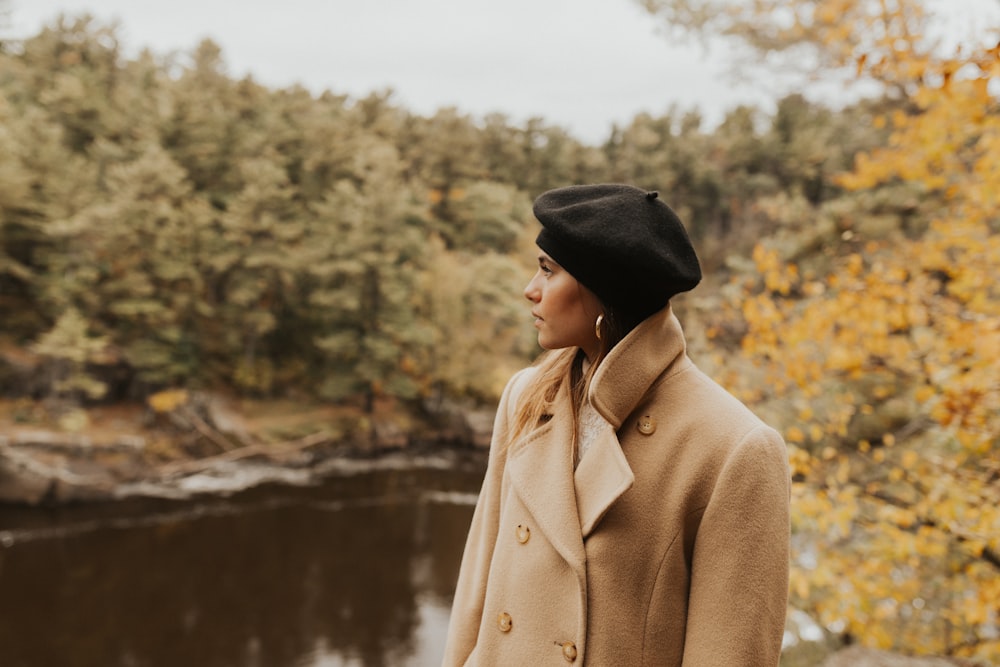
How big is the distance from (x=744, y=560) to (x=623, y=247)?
0.57 meters

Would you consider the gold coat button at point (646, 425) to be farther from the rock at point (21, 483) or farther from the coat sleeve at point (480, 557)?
the rock at point (21, 483)

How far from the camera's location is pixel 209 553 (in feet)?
35.3

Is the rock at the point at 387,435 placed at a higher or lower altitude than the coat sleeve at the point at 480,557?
lower

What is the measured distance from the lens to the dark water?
27.3 ft

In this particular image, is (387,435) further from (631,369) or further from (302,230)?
(631,369)

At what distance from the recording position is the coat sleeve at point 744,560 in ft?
3.38

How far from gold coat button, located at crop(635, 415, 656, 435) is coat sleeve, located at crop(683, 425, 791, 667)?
15 cm

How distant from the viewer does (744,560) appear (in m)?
1.03

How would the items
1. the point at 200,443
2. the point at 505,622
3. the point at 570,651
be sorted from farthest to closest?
1. the point at 200,443
2. the point at 505,622
3. the point at 570,651

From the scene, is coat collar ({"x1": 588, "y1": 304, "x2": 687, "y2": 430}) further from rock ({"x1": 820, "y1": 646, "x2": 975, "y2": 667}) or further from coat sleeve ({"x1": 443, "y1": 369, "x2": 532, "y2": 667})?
rock ({"x1": 820, "y1": 646, "x2": 975, "y2": 667})

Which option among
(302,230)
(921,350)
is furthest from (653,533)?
(302,230)

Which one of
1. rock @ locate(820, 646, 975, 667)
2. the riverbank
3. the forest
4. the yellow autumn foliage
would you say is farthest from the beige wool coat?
the riverbank

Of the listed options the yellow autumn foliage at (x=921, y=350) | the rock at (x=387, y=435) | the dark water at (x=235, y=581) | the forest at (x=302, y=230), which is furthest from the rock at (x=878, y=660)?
the rock at (x=387, y=435)

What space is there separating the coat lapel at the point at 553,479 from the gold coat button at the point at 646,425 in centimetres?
16
